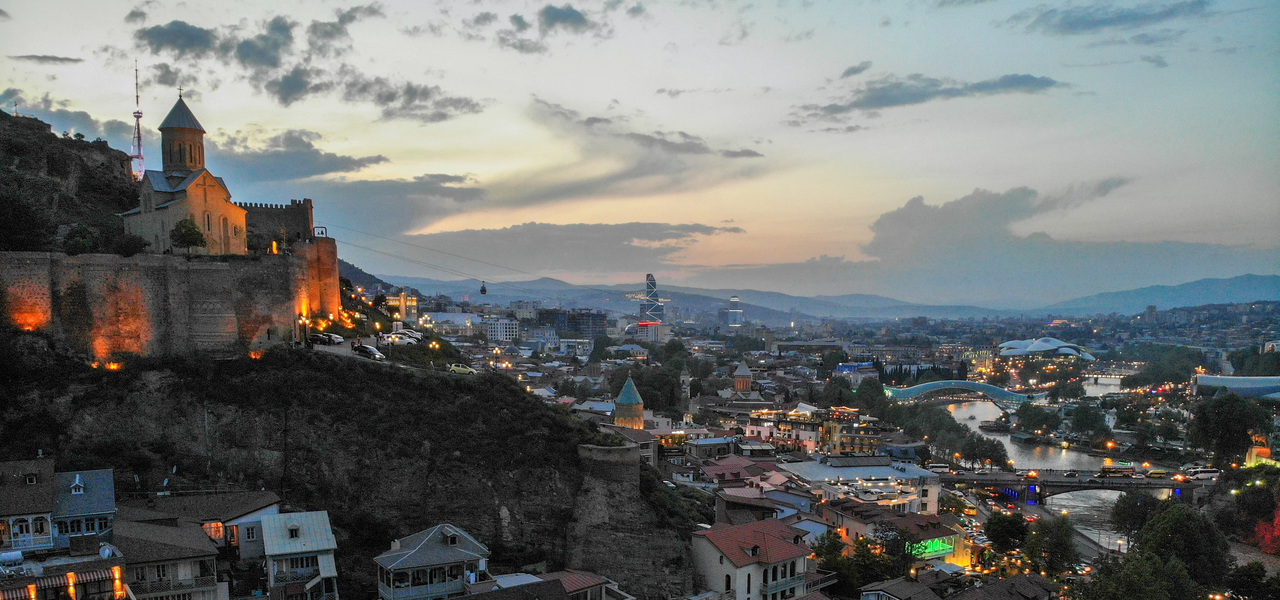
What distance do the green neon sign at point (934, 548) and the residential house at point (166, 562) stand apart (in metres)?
19.2

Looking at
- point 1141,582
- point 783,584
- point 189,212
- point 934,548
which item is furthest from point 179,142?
point 1141,582

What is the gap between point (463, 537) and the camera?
55.0 feet

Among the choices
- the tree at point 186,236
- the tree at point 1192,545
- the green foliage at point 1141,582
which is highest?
the tree at point 186,236

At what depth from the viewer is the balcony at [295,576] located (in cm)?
1554

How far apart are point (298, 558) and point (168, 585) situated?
224cm

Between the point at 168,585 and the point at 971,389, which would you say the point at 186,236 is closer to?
the point at 168,585

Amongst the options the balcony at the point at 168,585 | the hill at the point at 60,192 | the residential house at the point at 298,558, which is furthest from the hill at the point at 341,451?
the hill at the point at 60,192

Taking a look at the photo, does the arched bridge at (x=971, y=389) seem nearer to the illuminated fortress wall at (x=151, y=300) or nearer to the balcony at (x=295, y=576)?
the illuminated fortress wall at (x=151, y=300)

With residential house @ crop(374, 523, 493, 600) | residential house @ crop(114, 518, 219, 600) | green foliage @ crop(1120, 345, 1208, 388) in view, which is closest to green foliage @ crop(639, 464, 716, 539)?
residential house @ crop(374, 523, 493, 600)

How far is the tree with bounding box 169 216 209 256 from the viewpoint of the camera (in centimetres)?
2150

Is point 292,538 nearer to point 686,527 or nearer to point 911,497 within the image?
point 686,527

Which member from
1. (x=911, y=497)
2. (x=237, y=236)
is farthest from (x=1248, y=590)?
(x=237, y=236)

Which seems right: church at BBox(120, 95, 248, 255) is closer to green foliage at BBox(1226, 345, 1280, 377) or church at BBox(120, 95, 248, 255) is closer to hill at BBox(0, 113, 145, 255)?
hill at BBox(0, 113, 145, 255)

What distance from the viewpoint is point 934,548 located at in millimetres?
25469
